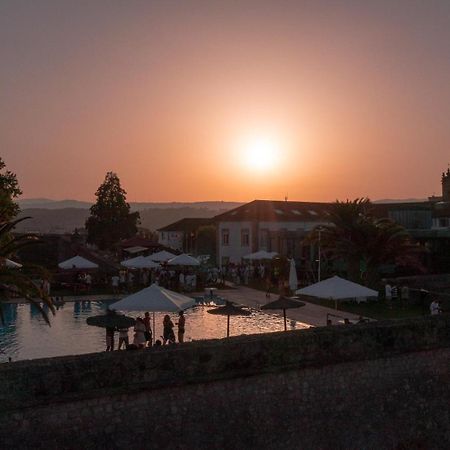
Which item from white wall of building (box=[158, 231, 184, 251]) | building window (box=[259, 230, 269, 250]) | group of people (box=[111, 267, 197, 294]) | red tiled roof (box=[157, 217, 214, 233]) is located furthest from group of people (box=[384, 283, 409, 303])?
white wall of building (box=[158, 231, 184, 251])

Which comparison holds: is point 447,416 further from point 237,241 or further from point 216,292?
point 237,241

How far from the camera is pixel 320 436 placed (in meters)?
13.4

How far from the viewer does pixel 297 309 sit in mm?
29547

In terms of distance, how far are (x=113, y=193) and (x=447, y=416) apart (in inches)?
2766

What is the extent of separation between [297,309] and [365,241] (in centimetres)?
634

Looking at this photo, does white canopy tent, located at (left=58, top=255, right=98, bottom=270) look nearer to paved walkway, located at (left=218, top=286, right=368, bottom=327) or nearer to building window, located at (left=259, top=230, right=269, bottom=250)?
paved walkway, located at (left=218, top=286, right=368, bottom=327)

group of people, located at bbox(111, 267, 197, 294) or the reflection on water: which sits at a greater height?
group of people, located at bbox(111, 267, 197, 294)

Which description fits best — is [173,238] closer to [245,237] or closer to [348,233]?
[245,237]

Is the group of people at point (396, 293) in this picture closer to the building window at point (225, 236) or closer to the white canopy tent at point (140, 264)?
the white canopy tent at point (140, 264)

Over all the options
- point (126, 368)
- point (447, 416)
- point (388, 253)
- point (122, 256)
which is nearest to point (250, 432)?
point (126, 368)

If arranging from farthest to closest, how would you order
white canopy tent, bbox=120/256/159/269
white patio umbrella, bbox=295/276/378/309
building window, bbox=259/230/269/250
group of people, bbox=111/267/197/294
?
building window, bbox=259/230/269/250 < group of people, bbox=111/267/197/294 < white canopy tent, bbox=120/256/159/269 < white patio umbrella, bbox=295/276/378/309

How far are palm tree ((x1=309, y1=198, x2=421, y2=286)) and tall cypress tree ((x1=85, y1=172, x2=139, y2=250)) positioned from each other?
49.7 m

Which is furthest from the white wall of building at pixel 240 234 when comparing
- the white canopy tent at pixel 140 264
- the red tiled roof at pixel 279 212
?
the white canopy tent at pixel 140 264

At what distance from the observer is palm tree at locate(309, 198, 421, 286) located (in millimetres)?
32812
